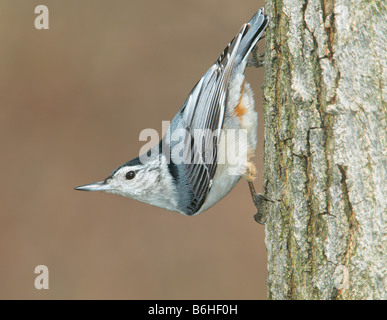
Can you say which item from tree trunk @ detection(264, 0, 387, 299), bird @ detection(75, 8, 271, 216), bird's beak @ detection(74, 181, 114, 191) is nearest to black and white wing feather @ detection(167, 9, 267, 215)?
bird @ detection(75, 8, 271, 216)

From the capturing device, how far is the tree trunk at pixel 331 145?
6.08 feet

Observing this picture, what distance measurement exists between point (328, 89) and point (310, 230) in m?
0.50

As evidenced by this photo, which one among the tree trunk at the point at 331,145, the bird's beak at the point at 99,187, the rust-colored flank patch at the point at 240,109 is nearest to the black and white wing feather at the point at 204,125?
the rust-colored flank patch at the point at 240,109

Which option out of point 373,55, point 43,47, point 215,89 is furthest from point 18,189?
point 373,55

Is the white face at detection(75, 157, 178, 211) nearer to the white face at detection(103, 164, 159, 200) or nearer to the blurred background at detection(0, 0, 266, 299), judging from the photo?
the white face at detection(103, 164, 159, 200)

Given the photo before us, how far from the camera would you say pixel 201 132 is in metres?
2.70

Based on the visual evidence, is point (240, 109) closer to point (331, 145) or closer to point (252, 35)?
point (252, 35)

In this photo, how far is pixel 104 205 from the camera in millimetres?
4441

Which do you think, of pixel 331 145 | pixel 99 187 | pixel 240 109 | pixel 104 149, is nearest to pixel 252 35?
pixel 240 109

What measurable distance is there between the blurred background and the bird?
1549 mm

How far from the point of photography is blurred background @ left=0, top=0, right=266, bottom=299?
435 centimetres

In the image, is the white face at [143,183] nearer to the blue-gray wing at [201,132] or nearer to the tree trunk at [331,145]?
the blue-gray wing at [201,132]
